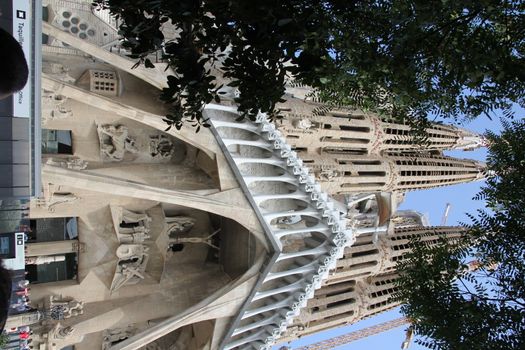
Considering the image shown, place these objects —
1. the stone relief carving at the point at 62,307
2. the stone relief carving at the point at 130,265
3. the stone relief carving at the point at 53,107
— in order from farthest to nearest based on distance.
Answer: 1. the stone relief carving at the point at 130,265
2. the stone relief carving at the point at 62,307
3. the stone relief carving at the point at 53,107

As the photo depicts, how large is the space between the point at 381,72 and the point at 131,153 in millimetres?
13708

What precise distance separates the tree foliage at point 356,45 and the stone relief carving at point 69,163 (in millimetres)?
10224

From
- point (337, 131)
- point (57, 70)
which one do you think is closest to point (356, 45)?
point (57, 70)

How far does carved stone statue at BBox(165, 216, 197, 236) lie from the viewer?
19.6 metres

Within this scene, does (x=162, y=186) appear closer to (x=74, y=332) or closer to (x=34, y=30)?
(x=74, y=332)

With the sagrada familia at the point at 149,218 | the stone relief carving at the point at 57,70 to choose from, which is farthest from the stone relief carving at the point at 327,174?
the stone relief carving at the point at 57,70

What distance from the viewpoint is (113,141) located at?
58.2 ft

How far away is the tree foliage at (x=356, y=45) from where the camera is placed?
5148 millimetres

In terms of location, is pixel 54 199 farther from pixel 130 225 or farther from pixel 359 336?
pixel 359 336

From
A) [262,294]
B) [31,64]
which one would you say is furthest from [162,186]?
[31,64]

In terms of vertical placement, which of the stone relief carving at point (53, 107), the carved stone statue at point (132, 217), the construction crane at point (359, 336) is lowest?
the construction crane at point (359, 336)

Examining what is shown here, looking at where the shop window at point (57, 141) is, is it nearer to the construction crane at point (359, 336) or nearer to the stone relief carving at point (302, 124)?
the stone relief carving at point (302, 124)

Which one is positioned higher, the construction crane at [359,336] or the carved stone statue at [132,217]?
the carved stone statue at [132,217]

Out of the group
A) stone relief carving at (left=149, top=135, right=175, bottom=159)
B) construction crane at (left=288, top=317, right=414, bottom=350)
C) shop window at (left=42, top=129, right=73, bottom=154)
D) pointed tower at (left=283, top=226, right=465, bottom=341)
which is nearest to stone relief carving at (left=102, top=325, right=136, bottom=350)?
stone relief carving at (left=149, top=135, right=175, bottom=159)
